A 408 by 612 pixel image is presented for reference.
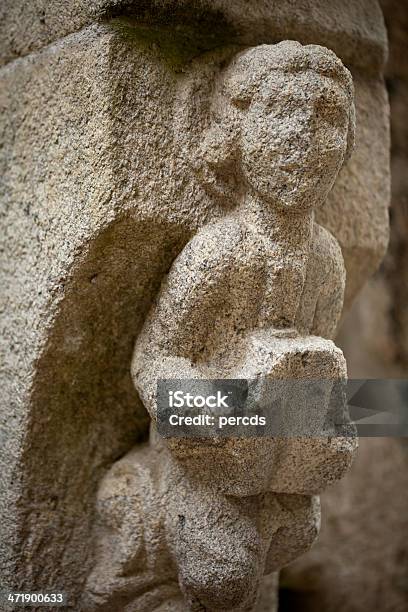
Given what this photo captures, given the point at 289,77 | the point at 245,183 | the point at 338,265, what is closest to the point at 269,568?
the point at 338,265

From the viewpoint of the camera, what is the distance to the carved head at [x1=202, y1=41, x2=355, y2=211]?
3.15 ft

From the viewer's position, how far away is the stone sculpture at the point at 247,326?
0.98 meters

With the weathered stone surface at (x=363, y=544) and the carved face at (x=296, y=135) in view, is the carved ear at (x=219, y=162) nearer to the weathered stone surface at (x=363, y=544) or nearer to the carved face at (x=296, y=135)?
the carved face at (x=296, y=135)

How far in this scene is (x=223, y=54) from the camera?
1.09 m

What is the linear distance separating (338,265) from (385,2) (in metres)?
0.98

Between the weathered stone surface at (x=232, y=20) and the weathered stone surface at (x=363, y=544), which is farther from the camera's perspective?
the weathered stone surface at (x=363, y=544)

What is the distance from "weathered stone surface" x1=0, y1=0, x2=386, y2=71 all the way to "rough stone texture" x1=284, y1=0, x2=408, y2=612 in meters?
0.66

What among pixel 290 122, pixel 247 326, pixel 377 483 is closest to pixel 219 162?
pixel 290 122

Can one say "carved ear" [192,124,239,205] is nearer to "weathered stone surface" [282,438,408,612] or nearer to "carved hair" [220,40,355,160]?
"carved hair" [220,40,355,160]

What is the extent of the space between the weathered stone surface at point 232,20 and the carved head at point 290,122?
0.30 feet

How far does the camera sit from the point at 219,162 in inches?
40.8

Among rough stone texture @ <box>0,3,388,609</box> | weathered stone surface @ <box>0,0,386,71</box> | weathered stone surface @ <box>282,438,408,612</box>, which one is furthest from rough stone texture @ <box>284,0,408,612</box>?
rough stone texture @ <box>0,3,388,609</box>

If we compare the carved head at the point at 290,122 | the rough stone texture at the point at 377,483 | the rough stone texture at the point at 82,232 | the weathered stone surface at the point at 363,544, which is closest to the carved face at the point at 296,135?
the carved head at the point at 290,122

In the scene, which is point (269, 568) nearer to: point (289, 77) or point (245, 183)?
point (245, 183)
